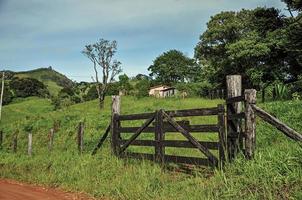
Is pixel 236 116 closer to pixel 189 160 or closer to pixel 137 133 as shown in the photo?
pixel 189 160

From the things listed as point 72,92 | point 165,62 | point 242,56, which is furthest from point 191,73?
point 242,56

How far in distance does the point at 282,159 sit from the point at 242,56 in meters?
34.0

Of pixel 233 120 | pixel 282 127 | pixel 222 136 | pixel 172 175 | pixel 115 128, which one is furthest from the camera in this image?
pixel 115 128

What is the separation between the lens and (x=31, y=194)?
1050cm

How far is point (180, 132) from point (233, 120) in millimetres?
1727

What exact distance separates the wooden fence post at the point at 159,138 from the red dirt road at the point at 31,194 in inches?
104

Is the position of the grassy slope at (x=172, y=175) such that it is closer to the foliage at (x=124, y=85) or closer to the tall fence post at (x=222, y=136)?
the tall fence post at (x=222, y=136)

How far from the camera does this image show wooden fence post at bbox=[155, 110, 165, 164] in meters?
11.9

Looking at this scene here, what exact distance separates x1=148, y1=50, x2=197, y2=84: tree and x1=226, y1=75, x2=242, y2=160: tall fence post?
10396 centimetres

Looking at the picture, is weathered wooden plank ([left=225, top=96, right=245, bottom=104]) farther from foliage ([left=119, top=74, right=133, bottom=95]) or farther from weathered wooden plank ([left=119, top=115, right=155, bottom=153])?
foliage ([left=119, top=74, right=133, bottom=95])

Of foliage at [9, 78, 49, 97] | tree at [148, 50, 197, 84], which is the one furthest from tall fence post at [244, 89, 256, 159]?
tree at [148, 50, 197, 84]

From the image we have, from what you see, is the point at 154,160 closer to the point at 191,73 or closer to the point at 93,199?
the point at 93,199

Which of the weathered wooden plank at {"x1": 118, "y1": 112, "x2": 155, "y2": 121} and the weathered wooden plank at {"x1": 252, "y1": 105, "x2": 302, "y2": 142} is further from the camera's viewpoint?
the weathered wooden plank at {"x1": 118, "y1": 112, "x2": 155, "y2": 121}

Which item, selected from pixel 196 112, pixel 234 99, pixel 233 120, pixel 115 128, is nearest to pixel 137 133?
pixel 115 128
